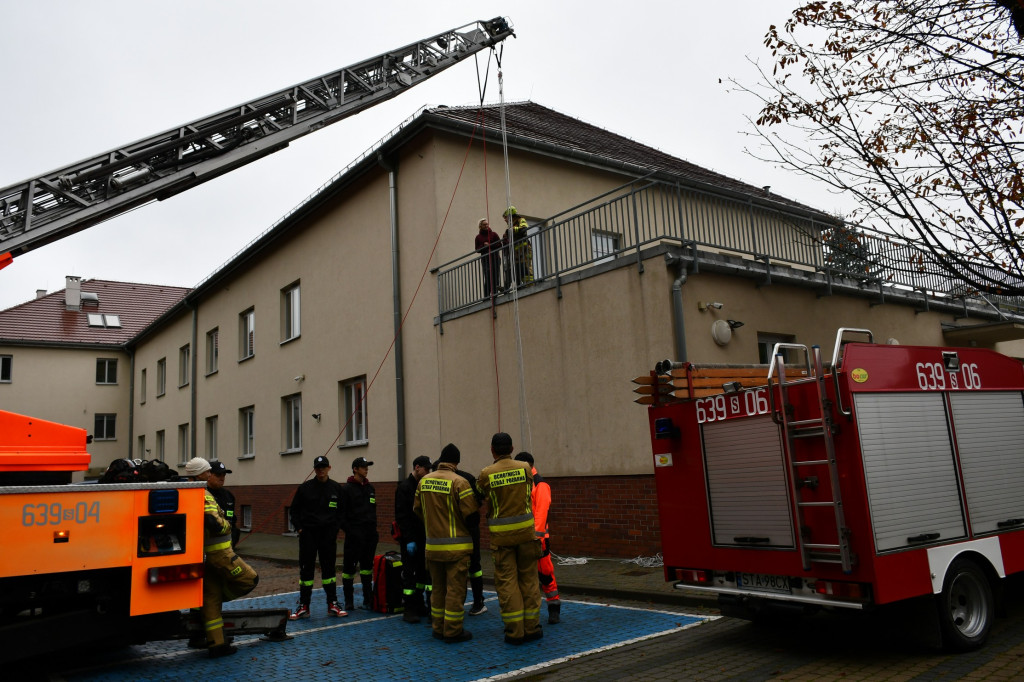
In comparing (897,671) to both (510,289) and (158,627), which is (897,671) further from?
(510,289)

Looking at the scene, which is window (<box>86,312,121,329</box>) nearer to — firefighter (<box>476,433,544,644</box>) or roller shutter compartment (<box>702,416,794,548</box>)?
firefighter (<box>476,433,544,644</box>)

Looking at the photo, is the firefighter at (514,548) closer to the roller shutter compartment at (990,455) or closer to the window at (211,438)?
the roller shutter compartment at (990,455)

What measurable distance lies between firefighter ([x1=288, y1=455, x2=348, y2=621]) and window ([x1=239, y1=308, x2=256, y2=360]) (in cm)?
1523

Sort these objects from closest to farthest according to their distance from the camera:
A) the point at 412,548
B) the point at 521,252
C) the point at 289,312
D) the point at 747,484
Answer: the point at 747,484
the point at 412,548
the point at 521,252
the point at 289,312

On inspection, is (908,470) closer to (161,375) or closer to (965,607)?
(965,607)

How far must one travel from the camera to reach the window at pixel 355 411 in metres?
17.1

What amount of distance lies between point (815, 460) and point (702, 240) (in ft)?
24.3

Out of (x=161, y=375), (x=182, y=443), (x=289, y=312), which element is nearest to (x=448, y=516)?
(x=289, y=312)

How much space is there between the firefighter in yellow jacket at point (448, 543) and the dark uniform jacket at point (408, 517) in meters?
1.02

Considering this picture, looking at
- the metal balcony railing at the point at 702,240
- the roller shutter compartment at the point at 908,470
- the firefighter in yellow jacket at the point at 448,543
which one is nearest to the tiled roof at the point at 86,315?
the metal balcony railing at the point at 702,240

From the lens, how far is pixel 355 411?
57.4 ft

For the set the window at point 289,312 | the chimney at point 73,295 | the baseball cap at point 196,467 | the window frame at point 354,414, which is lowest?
the baseball cap at point 196,467

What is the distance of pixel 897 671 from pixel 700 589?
1700 mm

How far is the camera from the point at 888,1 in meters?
8.45
